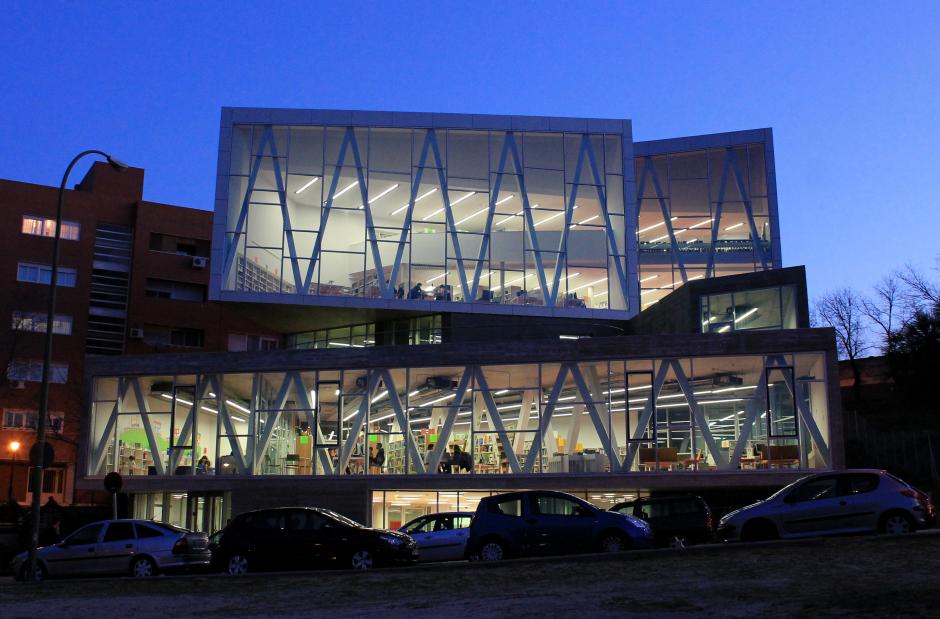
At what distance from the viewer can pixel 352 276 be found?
44.6m

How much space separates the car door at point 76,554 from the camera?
2414 cm

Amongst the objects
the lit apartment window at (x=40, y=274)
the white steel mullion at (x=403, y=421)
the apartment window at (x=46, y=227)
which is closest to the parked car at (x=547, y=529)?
the white steel mullion at (x=403, y=421)

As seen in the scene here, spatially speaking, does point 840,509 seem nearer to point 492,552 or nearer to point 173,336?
point 492,552

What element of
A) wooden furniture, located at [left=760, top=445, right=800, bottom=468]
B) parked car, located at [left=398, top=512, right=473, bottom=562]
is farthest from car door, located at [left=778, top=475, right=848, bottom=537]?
wooden furniture, located at [left=760, top=445, right=800, bottom=468]

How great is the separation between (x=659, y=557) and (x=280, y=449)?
2039cm

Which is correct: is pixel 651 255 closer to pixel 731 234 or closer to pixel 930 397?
pixel 731 234

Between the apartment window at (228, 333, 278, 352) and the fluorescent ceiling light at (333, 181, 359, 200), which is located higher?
the fluorescent ceiling light at (333, 181, 359, 200)

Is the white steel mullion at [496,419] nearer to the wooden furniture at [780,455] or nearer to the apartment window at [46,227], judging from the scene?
the wooden furniture at [780,455]

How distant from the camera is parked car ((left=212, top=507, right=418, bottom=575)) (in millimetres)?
21828

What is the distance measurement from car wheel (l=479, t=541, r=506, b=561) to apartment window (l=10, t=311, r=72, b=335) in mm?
42645

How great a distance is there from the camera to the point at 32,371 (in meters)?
59.2

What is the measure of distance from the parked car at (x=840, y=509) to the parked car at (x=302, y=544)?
6.73 m

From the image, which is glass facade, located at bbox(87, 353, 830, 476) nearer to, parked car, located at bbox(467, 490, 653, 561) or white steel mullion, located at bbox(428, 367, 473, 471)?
white steel mullion, located at bbox(428, 367, 473, 471)

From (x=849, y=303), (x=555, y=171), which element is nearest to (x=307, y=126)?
(x=555, y=171)
